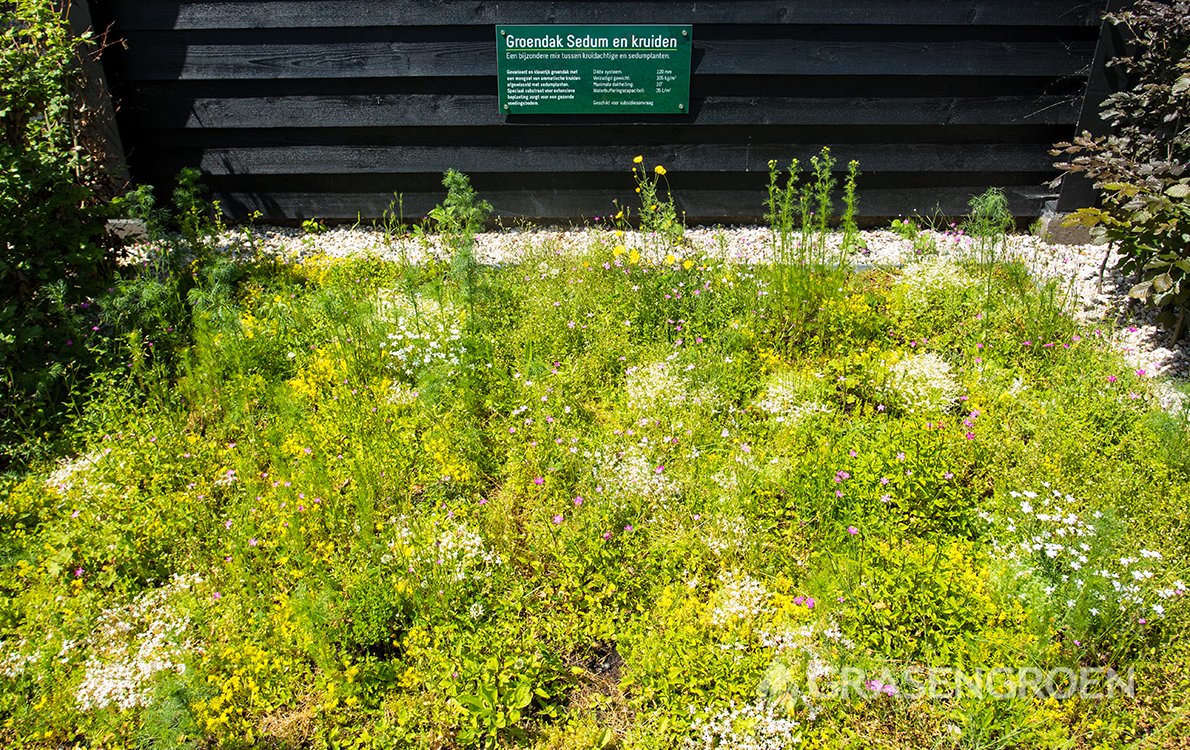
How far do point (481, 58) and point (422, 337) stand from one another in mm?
2349

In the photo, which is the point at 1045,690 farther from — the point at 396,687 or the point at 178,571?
the point at 178,571

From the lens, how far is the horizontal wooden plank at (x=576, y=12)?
5824 millimetres

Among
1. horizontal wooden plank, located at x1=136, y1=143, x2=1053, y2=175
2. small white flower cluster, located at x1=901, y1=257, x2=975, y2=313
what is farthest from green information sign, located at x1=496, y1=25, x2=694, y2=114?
small white flower cluster, located at x1=901, y1=257, x2=975, y2=313

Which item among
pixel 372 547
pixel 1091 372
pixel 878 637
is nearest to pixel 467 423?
pixel 372 547

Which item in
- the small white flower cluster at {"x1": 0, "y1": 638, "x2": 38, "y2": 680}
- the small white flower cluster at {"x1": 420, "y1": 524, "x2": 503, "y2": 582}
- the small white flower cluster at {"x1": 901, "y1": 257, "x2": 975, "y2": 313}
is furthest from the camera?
the small white flower cluster at {"x1": 901, "y1": 257, "x2": 975, "y2": 313}

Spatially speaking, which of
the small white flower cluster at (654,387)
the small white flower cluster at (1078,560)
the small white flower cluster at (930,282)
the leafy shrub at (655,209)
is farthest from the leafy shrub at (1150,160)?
the small white flower cluster at (654,387)

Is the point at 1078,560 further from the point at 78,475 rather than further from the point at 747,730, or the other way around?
the point at 78,475

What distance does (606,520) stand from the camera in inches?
147

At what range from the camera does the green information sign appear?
5867 mm

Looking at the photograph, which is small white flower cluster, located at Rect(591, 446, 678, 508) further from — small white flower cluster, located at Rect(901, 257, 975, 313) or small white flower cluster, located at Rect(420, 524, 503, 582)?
small white flower cluster, located at Rect(901, 257, 975, 313)

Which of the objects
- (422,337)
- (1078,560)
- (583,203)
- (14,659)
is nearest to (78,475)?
(14,659)

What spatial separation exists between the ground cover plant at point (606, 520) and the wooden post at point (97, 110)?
1.03 metres

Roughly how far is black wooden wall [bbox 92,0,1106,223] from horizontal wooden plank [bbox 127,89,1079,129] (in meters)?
0.01

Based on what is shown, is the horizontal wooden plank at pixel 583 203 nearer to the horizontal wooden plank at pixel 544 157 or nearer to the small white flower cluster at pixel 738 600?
the horizontal wooden plank at pixel 544 157
